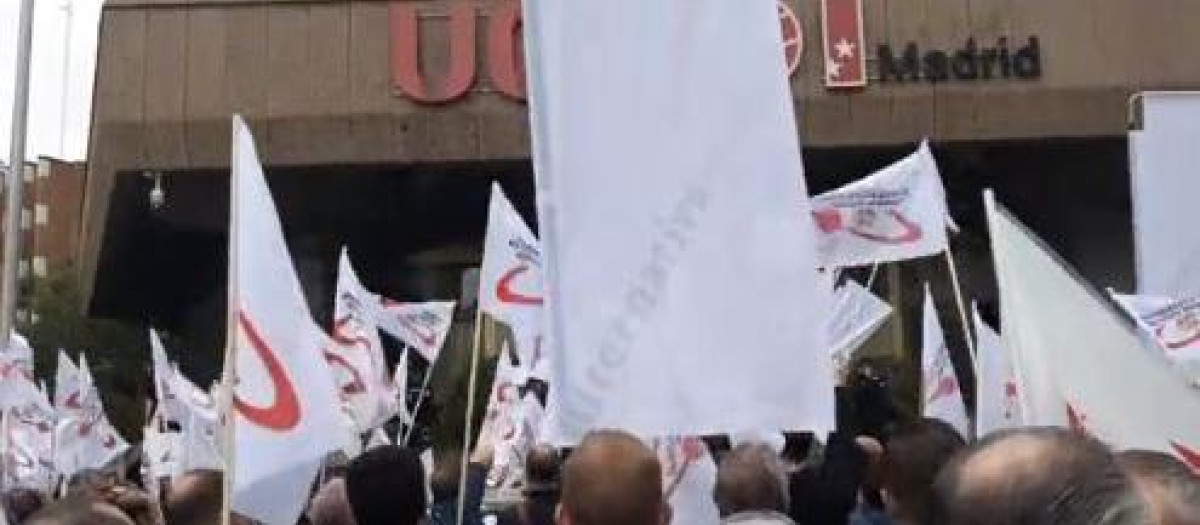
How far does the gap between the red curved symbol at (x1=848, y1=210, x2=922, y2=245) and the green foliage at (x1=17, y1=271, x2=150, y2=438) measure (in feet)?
88.4

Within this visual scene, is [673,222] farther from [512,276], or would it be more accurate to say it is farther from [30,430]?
[30,430]

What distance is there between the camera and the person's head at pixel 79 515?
2.64 m

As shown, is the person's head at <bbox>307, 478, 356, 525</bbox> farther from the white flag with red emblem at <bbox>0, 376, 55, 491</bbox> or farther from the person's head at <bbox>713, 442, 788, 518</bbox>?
the white flag with red emblem at <bbox>0, 376, 55, 491</bbox>

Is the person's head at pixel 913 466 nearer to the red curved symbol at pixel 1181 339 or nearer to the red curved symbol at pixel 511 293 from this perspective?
the red curved symbol at pixel 1181 339

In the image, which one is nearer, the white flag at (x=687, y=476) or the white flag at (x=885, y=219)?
the white flag at (x=687, y=476)

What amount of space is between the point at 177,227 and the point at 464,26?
275 inches

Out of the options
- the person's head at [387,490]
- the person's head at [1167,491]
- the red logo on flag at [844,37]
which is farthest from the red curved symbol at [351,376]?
the red logo on flag at [844,37]

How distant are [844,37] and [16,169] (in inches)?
396

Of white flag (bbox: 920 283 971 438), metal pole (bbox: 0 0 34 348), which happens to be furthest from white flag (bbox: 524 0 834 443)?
metal pole (bbox: 0 0 34 348)

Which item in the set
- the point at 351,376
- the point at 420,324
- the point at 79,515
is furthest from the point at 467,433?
the point at 420,324

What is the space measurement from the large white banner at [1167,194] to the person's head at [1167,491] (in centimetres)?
1279

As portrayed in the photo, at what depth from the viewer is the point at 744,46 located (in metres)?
4.46

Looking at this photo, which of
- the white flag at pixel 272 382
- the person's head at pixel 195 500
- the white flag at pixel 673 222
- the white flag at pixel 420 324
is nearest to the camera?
the white flag at pixel 673 222

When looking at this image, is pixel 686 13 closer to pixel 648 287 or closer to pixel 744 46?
pixel 744 46
